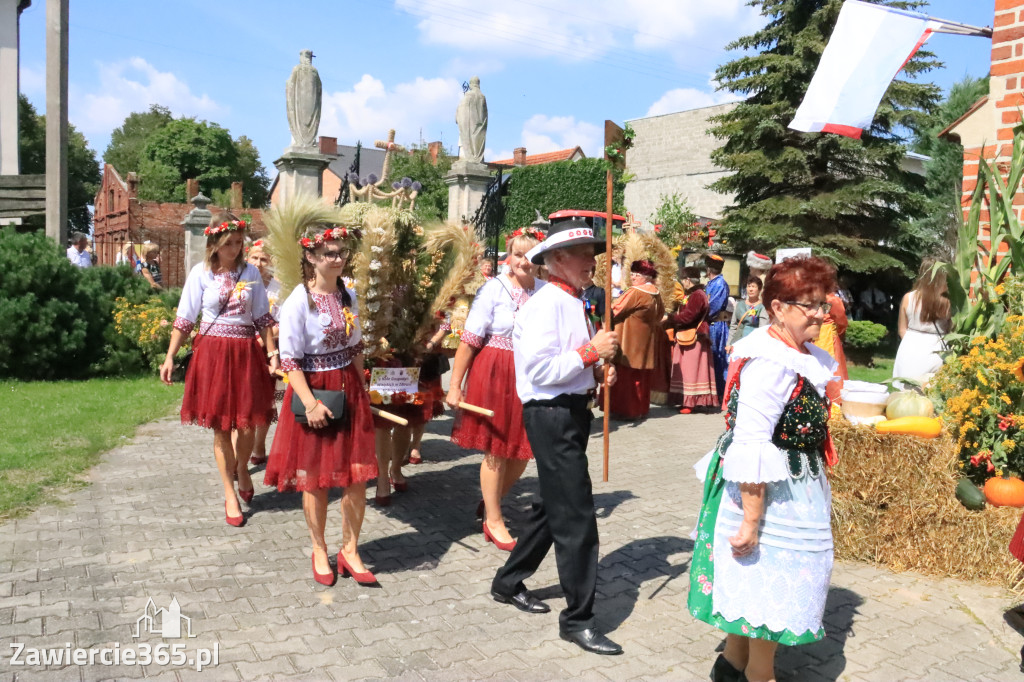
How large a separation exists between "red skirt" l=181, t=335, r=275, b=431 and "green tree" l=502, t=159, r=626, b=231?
112 feet

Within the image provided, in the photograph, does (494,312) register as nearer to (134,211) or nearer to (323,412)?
(323,412)

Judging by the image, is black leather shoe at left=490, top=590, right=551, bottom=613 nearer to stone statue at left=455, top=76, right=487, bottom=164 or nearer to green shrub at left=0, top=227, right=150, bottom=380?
green shrub at left=0, top=227, right=150, bottom=380

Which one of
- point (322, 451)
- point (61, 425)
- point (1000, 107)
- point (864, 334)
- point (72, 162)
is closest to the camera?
point (322, 451)

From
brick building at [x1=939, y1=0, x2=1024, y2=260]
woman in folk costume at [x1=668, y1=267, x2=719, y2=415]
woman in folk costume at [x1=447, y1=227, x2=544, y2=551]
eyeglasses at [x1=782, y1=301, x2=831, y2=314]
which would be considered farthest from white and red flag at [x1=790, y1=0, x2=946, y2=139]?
woman in folk costume at [x1=668, y1=267, x2=719, y2=415]

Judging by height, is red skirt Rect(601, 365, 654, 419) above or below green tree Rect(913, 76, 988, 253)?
below

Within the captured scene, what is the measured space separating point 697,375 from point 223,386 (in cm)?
687

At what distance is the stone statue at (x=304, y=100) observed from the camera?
Answer: 13141 mm

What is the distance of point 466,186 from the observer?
1515cm

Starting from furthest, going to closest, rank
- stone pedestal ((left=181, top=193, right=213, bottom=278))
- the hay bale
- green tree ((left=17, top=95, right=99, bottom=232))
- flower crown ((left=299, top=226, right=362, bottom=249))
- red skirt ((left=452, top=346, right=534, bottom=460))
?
1. green tree ((left=17, top=95, right=99, bottom=232))
2. stone pedestal ((left=181, top=193, right=213, bottom=278))
3. red skirt ((left=452, top=346, right=534, bottom=460))
4. the hay bale
5. flower crown ((left=299, top=226, right=362, bottom=249))

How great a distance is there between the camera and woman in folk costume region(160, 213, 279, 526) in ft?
17.9

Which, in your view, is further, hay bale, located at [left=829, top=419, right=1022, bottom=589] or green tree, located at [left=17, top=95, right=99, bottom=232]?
green tree, located at [left=17, top=95, right=99, bottom=232]

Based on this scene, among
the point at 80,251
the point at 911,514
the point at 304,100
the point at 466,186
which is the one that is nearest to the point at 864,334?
the point at 466,186

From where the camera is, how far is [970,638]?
4.00m

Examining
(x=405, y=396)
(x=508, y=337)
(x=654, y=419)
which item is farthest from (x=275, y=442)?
(x=654, y=419)
